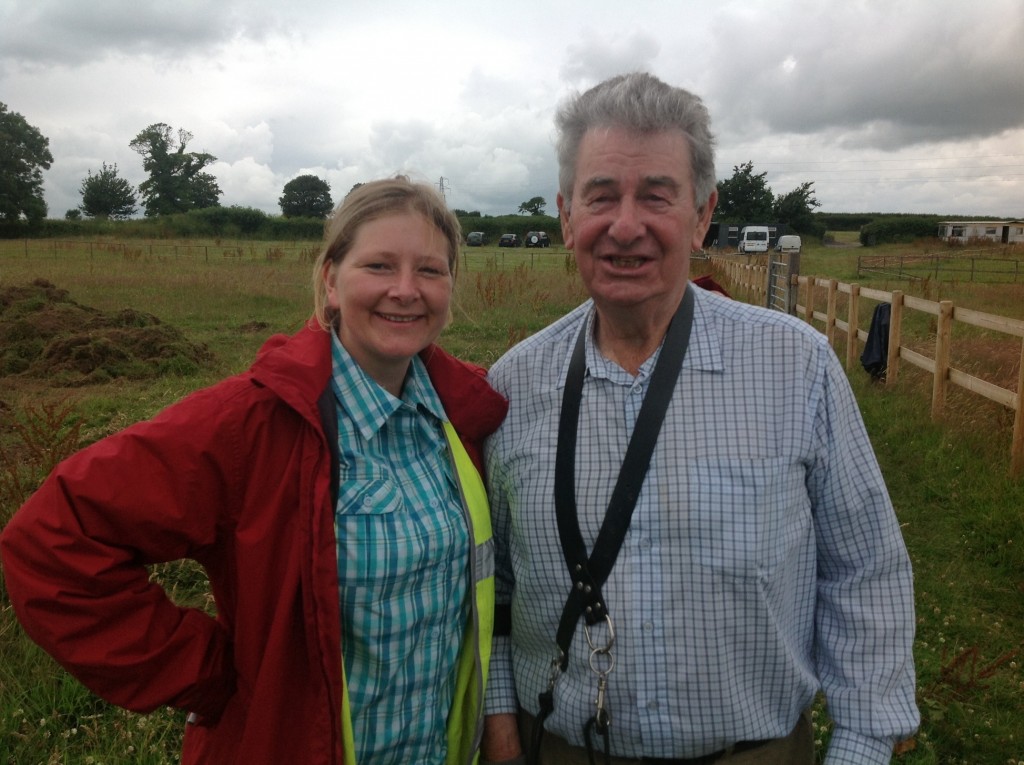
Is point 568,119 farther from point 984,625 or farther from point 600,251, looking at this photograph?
point 984,625

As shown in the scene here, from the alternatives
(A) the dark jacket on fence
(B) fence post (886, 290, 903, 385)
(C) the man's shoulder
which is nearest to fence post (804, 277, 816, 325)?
(A) the dark jacket on fence

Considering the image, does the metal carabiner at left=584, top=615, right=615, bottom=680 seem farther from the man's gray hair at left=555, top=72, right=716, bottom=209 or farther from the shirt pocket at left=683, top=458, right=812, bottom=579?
the man's gray hair at left=555, top=72, right=716, bottom=209

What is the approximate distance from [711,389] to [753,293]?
1711 cm

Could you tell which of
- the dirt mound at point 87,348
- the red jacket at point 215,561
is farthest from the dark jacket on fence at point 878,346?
the red jacket at point 215,561

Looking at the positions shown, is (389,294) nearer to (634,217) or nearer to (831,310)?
(634,217)

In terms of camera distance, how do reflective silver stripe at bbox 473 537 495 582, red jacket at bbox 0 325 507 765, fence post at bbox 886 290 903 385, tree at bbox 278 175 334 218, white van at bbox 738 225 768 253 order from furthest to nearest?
tree at bbox 278 175 334 218
white van at bbox 738 225 768 253
fence post at bbox 886 290 903 385
reflective silver stripe at bbox 473 537 495 582
red jacket at bbox 0 325 507 765

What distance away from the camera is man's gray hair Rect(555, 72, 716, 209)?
175 centimetres

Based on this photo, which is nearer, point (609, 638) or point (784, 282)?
point (609, 638)

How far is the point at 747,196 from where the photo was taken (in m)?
72.8

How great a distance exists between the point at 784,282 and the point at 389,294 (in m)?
13.2

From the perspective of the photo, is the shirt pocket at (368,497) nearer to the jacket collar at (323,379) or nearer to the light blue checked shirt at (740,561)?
the jacket collar at (323,379)

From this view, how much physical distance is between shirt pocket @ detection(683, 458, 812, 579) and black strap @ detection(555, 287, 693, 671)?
12 cm

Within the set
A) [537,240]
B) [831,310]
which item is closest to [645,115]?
[831,310]

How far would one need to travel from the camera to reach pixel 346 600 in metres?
1.68
